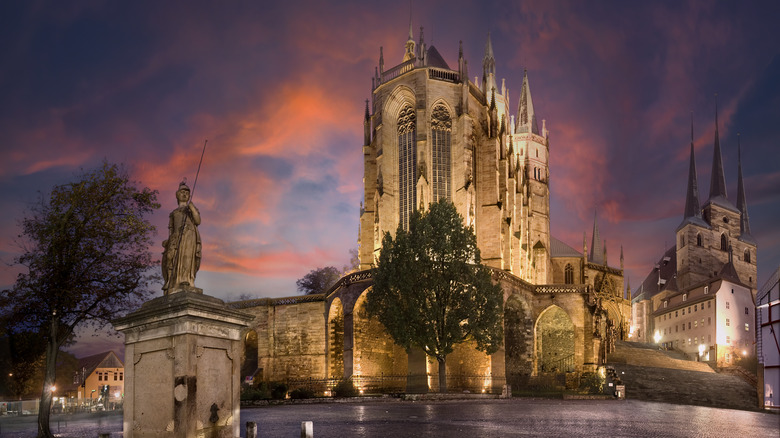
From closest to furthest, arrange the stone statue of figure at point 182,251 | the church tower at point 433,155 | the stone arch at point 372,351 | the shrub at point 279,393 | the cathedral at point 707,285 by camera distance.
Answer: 1. the stone statue of figure at point 182,251
2. the shrub at point 279,393
3. the stone arch at point 372,351
4. the church tower at point 433,155
5. the cathedral at point 707,285

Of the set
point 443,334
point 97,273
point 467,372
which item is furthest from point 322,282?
point 97,273

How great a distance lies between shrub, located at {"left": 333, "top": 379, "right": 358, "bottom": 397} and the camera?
121 feet

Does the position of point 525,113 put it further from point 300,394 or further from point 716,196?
point 300,394

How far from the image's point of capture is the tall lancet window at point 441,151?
51.9m

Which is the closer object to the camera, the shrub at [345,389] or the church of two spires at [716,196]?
the shrub at [345,389]

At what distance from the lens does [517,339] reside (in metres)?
47.0

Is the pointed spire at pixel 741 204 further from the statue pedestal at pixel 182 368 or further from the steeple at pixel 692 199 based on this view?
the statue pedestal at pixel 182 368

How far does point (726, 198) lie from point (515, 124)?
1300 inches

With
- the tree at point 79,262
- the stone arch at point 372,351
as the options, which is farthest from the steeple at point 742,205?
the tree at point 79,262

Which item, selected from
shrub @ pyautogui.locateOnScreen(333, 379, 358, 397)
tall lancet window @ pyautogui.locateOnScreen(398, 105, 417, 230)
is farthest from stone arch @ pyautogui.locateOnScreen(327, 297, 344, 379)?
tall lancet window @ pyautogui.locateOnScreen(398, 105, 417, 230)

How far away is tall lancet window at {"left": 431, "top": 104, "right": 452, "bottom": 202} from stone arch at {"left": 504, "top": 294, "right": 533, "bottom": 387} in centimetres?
1012

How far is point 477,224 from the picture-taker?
171 feet

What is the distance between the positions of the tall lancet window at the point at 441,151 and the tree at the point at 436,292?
605 inches

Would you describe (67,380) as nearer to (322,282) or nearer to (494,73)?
(322,282)
